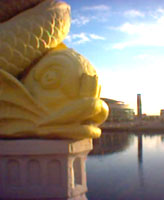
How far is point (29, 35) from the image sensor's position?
4.40 metres

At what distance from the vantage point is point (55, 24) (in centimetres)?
465

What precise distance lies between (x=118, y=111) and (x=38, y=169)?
26.3 metres

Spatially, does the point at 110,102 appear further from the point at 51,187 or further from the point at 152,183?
the point at 51,187

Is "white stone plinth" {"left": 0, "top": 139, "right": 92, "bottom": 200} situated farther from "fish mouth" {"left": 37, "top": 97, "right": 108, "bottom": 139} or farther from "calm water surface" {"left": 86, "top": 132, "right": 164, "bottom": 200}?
"calm water surface" {"left": 86, "top": 132, "right": 164, "bottom": 200}

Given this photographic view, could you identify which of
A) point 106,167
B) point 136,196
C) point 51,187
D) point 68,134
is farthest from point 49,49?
point 106,167

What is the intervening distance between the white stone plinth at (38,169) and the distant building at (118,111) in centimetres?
2468

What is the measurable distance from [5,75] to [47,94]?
78 cm

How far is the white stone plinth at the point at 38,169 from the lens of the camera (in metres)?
4.02

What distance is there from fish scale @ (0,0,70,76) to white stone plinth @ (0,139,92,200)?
1.42 metres

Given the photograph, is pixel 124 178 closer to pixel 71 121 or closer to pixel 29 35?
pixel 71 121

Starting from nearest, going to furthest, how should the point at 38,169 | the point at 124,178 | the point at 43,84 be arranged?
the point at 38,169
the point at 43,84
the point at 124,178

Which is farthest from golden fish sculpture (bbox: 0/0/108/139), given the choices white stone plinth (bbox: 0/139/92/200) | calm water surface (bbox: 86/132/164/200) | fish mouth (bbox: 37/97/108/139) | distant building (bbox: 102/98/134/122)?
distant building (bbox: 102/98/134/122)

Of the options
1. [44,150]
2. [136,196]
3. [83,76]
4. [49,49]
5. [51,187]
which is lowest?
[136,196]

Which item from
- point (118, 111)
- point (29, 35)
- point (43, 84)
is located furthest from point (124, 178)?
point (118, 111)
